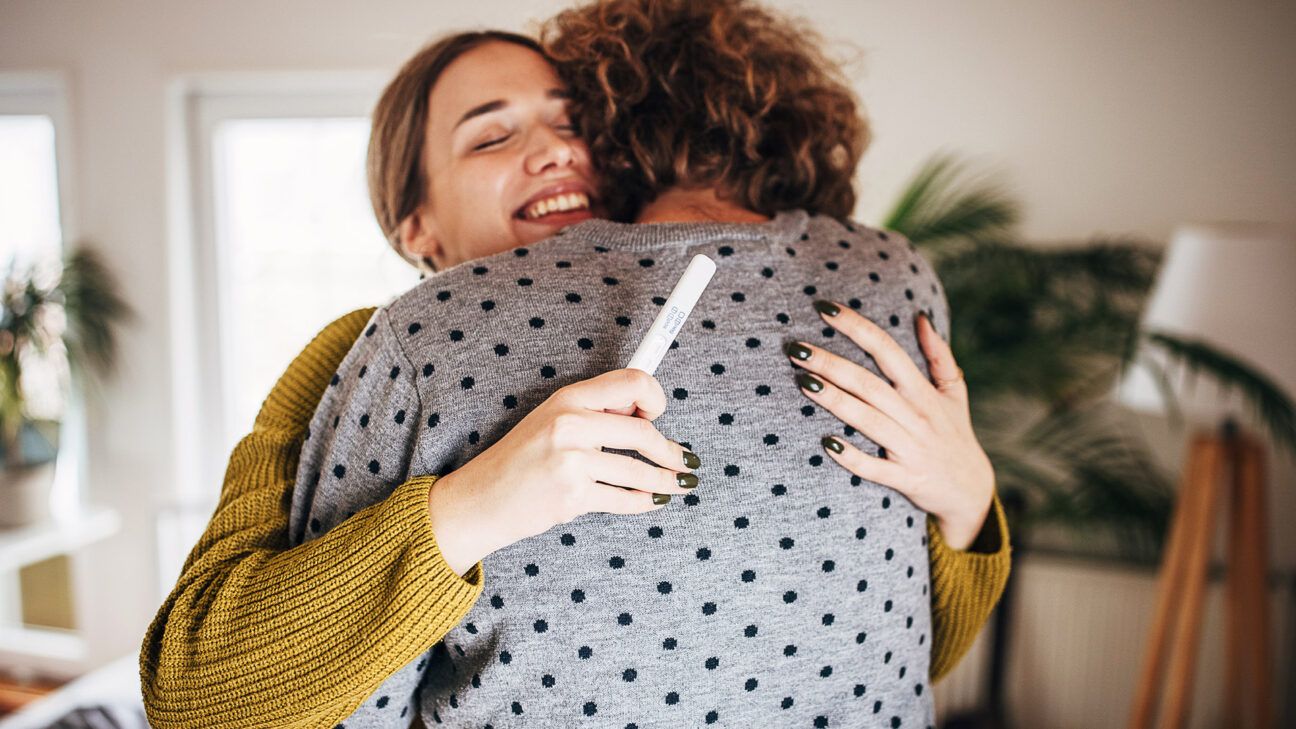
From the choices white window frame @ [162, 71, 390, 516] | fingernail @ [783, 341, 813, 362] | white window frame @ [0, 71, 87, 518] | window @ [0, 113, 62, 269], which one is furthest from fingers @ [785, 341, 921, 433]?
window @ [0, 113, 62, 269]

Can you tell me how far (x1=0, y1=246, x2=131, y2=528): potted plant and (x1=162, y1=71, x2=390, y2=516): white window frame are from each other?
24 cm

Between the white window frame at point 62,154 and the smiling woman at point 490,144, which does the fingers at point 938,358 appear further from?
the white window frame at point 62,154

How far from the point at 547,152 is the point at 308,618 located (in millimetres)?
479

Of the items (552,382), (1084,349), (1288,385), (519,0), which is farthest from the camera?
(519,0)

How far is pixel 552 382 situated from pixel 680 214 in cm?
24

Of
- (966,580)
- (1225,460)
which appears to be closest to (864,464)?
(966,580)

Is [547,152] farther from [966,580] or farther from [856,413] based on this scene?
[966,580]

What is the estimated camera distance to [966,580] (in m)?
0.77

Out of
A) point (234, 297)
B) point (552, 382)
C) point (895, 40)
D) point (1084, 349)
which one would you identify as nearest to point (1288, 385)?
point (1084, 349)

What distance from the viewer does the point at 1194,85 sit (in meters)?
2.13

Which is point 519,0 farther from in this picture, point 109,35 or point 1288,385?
point 1288,385

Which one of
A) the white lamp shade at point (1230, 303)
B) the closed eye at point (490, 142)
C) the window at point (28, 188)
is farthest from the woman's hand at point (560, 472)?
the window at point (28, 188)

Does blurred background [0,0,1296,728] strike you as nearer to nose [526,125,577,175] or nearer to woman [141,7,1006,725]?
nose [526,125,577,175]

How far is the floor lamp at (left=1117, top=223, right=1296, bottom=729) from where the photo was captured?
1.61 meters
